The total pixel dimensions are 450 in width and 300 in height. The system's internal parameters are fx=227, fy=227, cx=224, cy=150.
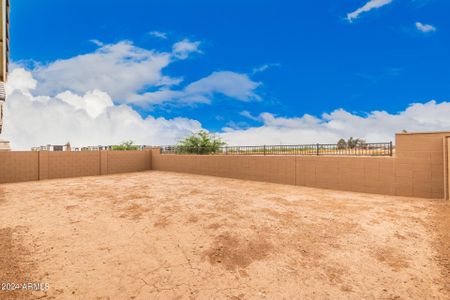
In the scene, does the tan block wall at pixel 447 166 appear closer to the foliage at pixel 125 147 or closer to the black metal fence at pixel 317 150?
the black metal fence at pixel 317 150

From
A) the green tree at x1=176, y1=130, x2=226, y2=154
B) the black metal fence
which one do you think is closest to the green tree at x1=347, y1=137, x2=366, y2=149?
the black metal fence

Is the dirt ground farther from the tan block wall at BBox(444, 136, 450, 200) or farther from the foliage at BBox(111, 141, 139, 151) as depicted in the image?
the foliage at BBox(111, 141, 139, 151)

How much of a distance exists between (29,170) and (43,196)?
20.0 ft

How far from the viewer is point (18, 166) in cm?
1223

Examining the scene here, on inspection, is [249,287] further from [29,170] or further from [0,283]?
[29,170]

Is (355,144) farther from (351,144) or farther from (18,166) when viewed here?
(18,166)

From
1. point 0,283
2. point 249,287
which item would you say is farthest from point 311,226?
point 0,283

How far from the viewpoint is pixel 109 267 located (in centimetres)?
337

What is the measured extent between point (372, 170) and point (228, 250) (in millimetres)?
7052

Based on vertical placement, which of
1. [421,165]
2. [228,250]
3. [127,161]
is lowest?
[228,250]

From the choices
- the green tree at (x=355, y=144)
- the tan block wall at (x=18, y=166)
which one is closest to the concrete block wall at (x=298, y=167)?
the tan block wall at (x=18, y=166)

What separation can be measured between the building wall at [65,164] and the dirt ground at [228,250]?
22.4 feet

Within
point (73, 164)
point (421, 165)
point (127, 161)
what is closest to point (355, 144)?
point (421, 165)

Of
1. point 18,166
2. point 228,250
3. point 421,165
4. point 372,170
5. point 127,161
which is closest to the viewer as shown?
point 228,250
